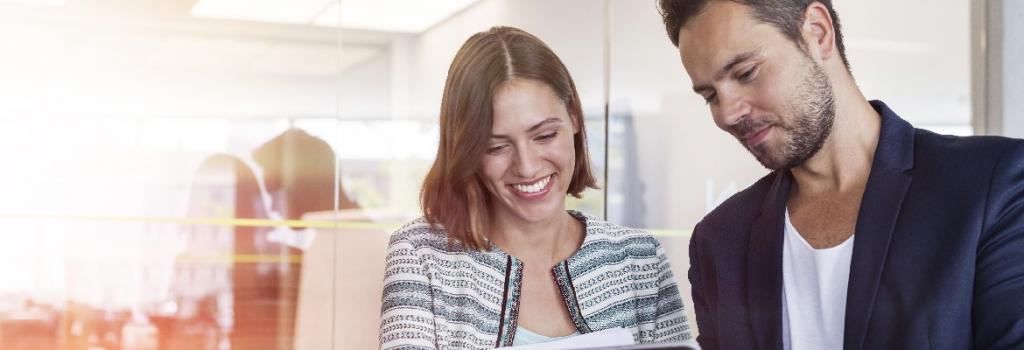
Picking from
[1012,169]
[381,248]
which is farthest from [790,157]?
[381,248]

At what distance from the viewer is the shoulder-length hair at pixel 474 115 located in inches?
76.4

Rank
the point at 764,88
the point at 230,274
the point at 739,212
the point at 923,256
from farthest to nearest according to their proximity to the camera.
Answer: the point at 230,274 → the point at 739,212 → the point at 764,88 → the point at 923,256

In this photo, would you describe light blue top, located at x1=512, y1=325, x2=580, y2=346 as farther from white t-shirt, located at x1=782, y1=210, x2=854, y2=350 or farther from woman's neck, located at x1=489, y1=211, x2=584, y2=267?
white t-shirt, located at x1=782, y1=210, x2=854, y2=350

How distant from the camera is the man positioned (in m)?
1.50

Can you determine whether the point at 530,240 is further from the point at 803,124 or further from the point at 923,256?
the point at 923,256

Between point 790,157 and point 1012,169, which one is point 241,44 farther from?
point 1012,169

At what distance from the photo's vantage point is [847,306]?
1627 mm

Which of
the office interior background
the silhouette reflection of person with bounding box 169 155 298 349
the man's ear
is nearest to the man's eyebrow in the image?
the man's ear

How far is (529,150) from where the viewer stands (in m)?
1.96

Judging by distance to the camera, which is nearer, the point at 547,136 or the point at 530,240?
the point at 547,136

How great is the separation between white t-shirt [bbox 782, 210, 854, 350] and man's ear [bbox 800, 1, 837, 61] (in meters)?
0.32

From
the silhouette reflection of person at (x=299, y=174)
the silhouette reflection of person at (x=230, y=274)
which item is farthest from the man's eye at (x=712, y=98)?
the silhouette reflection of person at (x=230, y=274)

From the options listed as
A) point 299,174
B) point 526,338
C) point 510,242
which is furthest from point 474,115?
point 299,174

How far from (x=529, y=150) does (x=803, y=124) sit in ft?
1.72
